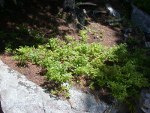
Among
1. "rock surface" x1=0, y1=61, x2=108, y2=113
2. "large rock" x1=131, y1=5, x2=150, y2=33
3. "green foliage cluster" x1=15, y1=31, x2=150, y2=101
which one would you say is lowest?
"large rock" x1=131, y1=5, x2=150, y2=33

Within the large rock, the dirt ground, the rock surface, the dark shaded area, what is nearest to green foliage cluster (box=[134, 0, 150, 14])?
the large rock

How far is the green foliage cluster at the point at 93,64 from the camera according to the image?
24.1ft

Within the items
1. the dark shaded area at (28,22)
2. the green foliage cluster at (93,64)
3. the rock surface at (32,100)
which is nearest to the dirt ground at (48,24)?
the dark shaded area at (28,22)

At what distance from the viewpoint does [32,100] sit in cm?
667

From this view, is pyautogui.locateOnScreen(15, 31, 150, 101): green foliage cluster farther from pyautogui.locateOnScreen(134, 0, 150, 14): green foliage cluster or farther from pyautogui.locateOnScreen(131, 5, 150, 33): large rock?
pyautogui.locateOnScreen(134, 0, 150, 14): green foliage cluster

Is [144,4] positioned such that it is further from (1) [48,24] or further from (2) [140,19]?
(1) [48,24]

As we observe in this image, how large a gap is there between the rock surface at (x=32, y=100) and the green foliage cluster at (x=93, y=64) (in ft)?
1.35

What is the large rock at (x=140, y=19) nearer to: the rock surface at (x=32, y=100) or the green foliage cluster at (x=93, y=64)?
the green foliage cluster at (x=93, y=64)

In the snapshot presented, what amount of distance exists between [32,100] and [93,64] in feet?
6.34

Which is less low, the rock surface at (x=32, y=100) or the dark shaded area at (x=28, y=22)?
the dark shaded area at (x=28, y=22)

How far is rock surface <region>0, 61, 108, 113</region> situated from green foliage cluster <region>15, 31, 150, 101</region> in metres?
0.41

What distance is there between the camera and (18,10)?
31.6ft

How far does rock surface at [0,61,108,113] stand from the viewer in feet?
21.4

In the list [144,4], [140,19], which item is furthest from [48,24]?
[144,4]
